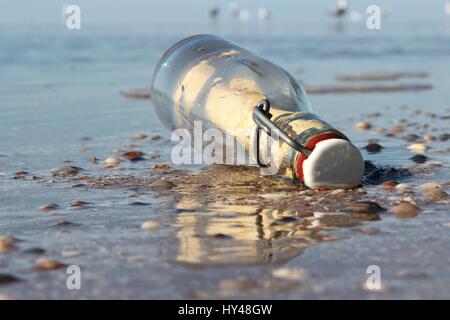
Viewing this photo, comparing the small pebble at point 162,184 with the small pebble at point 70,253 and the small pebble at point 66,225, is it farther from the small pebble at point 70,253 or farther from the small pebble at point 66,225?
the small pebble at point 70,253

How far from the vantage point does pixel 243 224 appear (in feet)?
7.96

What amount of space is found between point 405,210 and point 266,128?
1.85 ft

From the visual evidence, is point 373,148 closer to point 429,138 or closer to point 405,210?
point 429,138

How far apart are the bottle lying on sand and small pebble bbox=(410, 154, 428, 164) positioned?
55 centimetres

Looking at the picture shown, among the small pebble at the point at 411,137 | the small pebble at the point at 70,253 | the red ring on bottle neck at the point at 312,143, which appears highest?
the red ring on bottle neck at the point at 312,143

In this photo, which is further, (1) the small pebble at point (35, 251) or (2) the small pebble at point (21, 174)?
(2) the small pebble at point (21, 174)

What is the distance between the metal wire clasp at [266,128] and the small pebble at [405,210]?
0.33 m

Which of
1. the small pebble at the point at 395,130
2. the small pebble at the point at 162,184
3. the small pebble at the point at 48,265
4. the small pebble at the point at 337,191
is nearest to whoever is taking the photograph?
the small pebble at the point at 48,265

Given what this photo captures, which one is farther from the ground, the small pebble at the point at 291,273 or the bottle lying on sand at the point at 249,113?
the bottle lying on sand at the point at 249,113

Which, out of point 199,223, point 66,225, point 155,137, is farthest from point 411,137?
point 66,225

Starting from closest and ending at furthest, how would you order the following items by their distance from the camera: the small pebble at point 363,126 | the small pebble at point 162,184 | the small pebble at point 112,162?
the small pebble at point 162,184
the small pebble at point 112,162
the small pebble at point 363,126

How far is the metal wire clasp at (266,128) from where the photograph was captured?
2641 millimetres

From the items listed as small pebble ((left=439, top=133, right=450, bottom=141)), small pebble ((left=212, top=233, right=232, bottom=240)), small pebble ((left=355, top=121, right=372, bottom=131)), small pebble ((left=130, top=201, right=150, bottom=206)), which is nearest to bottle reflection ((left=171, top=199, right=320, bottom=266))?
small pebble ((left=212, top=233, right=232, bottom=240))

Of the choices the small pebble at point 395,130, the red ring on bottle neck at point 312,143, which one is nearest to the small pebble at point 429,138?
the small pebble at point 395,130
